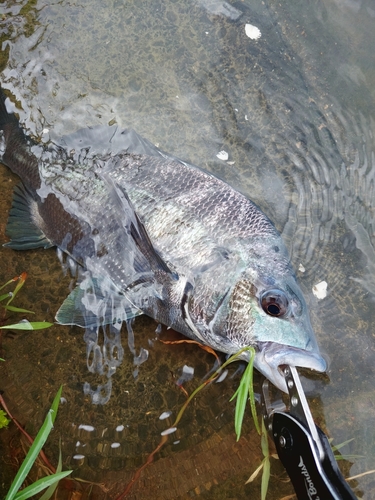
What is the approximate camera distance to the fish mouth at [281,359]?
6.33ft

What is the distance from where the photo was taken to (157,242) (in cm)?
231

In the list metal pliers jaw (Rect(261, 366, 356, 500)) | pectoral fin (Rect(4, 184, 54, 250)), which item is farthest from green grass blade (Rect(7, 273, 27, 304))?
metal pliers jaw (Rect(261, 366, 356, 500))

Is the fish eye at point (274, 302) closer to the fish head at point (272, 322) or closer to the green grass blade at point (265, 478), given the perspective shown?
the fish head at point (272, 322)

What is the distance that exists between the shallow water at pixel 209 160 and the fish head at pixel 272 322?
48 centimetres

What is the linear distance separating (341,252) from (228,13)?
5.92ft

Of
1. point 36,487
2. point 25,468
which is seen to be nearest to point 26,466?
point 25,468

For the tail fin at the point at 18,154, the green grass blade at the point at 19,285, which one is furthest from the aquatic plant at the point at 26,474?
the tail fin at the point at 18,154

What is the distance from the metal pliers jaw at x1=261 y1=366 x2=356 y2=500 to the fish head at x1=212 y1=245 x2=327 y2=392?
80 millimetres

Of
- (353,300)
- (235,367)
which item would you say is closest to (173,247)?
(235,367)

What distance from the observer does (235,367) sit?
2463 mm

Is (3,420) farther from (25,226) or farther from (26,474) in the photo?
(25,226)

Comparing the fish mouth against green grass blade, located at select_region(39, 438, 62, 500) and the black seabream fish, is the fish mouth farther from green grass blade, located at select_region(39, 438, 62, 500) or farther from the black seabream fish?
green grass blade, located at select_region(39, 438, 62, 500)

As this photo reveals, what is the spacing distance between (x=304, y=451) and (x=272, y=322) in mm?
539

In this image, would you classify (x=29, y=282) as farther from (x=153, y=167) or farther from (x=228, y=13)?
(x=228, y=13)
